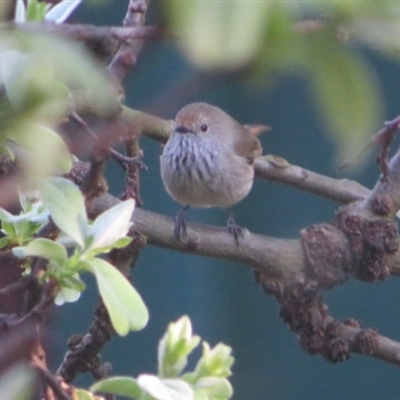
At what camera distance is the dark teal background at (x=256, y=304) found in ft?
10.1

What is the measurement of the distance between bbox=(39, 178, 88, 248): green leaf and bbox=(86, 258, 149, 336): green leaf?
8 centimetres

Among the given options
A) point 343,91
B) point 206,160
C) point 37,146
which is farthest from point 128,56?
point 206,160

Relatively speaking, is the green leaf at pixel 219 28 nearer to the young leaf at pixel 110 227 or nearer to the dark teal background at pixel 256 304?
the young leaf at pixel 110 227

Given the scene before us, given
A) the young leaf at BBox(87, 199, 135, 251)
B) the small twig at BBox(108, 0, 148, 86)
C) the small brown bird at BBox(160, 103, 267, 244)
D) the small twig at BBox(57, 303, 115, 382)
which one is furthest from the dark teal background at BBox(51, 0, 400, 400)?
the small twig at BBox(108, 0, 148, 86)

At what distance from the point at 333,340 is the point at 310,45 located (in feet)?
4.54

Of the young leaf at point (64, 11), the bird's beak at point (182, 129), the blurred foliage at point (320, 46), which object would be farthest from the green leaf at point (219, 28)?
the bird's beak at point (182, 129)

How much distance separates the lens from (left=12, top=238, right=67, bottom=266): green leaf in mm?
975

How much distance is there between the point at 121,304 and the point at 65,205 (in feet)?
0.50

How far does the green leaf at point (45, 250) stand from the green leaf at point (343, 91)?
2.09ft

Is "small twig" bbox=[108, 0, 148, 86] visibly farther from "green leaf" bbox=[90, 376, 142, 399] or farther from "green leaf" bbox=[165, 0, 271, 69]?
"green leaf" bbox=[90, 376, 142, 399]

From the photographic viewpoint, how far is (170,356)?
0.98 m

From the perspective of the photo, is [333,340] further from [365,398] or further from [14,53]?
[365,398]

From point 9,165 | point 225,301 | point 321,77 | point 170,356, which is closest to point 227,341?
point 225,301

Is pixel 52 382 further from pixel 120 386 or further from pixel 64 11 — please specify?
pixel 64 11
